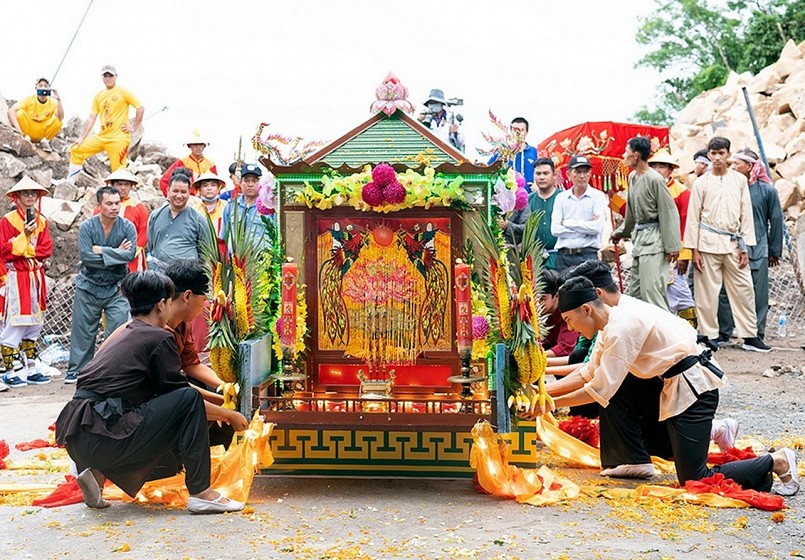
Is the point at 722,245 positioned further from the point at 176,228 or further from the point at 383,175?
the point at 383,175

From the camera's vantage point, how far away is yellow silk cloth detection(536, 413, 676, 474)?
223 inches

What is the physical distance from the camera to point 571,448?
5805mm

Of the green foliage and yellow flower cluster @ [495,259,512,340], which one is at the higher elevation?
the green foliage

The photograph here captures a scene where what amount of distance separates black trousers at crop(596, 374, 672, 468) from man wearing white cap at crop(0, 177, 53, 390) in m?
6.19

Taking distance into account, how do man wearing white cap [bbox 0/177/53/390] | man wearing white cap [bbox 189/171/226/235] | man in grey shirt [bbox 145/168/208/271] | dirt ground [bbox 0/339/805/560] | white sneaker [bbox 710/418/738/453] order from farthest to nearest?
man wearing white cap [bbox 0/177/53/390]
man wearing white cap [bbox 189/171/226/235]
man in grey shirt [bbox 145/168/208/271]
white sneaker [bbox 710/418/738/453]
dirt ground [bbox 0/339/805/560]

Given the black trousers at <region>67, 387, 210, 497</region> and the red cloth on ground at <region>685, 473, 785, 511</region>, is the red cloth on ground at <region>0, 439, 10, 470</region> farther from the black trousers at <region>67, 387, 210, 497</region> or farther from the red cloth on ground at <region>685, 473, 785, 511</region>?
the red cloth on ground at <region>685, 473, 785, 511</region>

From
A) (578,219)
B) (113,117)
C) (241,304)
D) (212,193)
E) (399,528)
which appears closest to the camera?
(399,528)

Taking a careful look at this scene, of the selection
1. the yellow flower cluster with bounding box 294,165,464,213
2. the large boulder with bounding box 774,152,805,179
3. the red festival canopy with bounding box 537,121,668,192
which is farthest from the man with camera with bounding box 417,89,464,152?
the large boulder with bounding box 774,152,805,179

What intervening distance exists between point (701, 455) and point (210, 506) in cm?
251

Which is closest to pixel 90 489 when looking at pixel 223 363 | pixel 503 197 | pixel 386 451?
pixel 223 363

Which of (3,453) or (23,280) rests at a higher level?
(23,280)

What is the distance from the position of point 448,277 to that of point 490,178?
2.08 ft

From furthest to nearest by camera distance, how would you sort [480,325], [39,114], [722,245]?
[39,114] → [722,245] → [480,325]

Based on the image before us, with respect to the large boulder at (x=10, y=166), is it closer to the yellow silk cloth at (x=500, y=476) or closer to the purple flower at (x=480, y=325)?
the purple flower at (x=480, y=325)
